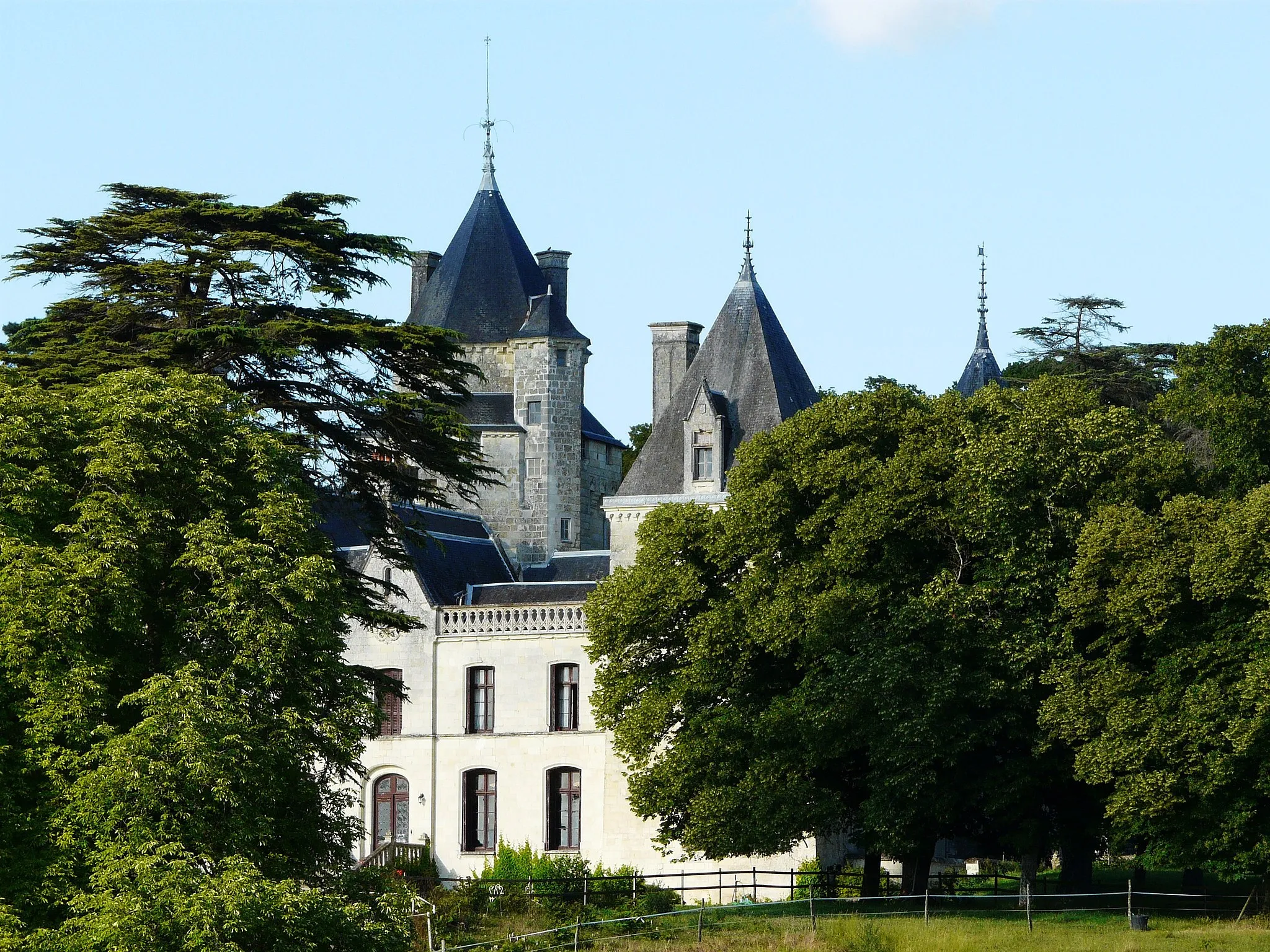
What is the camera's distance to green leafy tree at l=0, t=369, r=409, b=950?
17.2 meters

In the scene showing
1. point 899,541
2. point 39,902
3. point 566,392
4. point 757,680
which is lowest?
point 39,902

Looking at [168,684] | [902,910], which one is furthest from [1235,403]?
[168,684]

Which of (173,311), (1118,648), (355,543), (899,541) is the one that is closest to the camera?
(173,311)

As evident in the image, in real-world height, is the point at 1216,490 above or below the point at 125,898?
above

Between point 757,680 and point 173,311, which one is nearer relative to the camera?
point 173,311

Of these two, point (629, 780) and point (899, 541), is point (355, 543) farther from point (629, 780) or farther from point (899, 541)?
point (899, 541)

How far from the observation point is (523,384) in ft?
159

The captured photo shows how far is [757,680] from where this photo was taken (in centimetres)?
3058

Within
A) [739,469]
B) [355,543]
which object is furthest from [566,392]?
[739,469]

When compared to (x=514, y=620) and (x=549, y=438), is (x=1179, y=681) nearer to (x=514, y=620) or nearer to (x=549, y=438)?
(x=514, y=620)

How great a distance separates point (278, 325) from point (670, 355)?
76.7 feet

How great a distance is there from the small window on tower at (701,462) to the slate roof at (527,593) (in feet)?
10.6

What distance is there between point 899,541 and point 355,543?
55.7 feet

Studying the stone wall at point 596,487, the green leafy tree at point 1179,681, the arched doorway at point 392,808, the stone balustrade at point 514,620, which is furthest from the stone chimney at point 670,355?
the green leafy tree at point 1179,681
